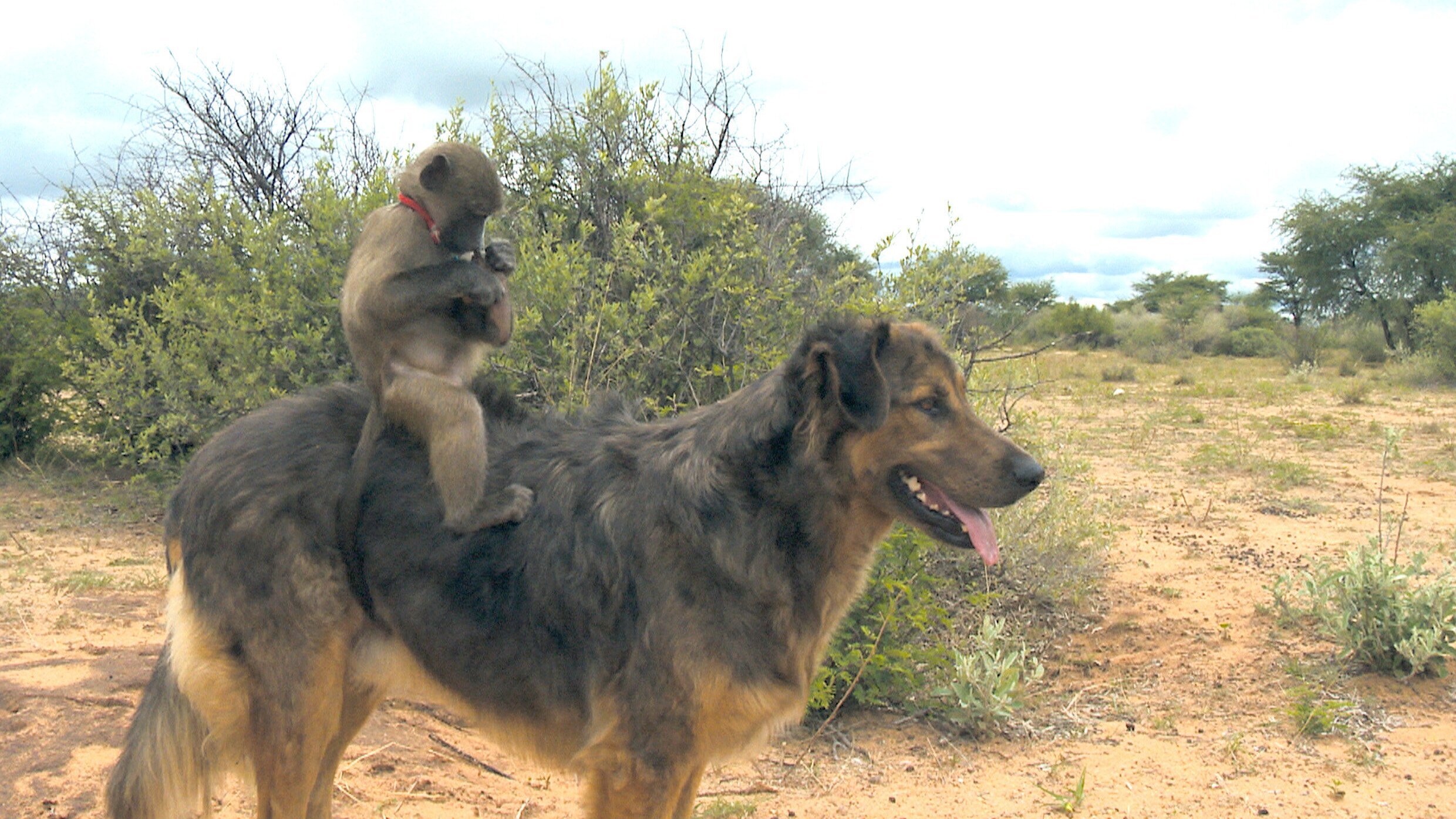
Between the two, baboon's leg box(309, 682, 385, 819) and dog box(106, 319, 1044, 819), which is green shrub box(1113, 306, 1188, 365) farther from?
baboon's leg box(309, 682, 385, 819)

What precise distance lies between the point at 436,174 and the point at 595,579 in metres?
1.79

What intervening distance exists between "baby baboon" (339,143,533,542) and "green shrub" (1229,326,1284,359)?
3433cm

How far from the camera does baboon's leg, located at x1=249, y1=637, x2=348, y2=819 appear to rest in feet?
11.2

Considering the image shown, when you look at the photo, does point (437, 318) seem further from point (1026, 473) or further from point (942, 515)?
point (1026, 473)

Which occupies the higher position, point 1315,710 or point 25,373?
point 25,373

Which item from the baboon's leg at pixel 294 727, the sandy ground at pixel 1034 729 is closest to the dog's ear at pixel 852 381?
the baboon's leg at pixel 294 727

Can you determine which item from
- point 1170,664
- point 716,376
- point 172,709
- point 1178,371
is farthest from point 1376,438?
point 172,709

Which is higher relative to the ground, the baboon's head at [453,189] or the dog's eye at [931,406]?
the baboon's head at [453,189]

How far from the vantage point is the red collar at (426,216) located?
161 inches

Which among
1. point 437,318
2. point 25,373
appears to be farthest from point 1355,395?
point 25,373

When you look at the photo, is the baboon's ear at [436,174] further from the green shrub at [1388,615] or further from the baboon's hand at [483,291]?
the green shrub at [1388,615]

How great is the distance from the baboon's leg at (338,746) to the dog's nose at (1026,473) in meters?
2.42

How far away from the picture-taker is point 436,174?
13.6ft

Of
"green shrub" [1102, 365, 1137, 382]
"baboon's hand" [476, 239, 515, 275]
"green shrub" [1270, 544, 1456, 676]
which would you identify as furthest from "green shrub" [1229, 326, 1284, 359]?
"baboon's hand" [476, 239, 515, 275]
